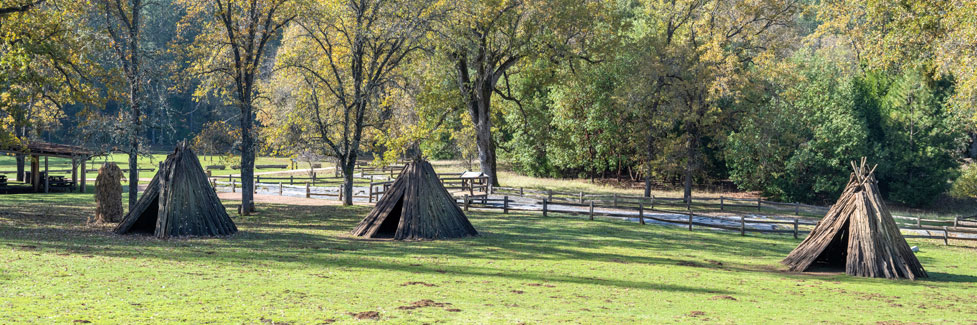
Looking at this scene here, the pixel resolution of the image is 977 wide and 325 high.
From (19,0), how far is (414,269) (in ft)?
57.0

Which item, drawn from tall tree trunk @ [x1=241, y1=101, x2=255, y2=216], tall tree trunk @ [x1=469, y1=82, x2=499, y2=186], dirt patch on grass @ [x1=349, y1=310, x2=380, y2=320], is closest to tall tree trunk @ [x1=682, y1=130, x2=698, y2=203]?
tall tree trunk @ [x1=469, y1=82, x2=499, y2=186]

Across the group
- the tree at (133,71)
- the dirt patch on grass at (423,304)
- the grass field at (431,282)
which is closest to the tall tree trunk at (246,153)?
the tree at (133,71)

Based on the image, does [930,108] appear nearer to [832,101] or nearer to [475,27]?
[832,101]

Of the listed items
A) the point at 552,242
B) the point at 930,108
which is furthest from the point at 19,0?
the point at 930,108

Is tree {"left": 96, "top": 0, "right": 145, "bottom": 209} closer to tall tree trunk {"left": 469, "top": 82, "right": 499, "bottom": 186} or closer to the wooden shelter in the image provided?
the wooden shelter

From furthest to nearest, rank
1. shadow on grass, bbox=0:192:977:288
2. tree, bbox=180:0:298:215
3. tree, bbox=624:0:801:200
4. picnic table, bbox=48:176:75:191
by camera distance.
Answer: picnic table, bbox=48:176:75:191, tree, bbox=624:0:801:200, tree, bbox=180:0:298:215, shadow on grass, bbox=0:192:977:288

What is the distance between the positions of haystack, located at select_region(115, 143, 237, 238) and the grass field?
71cm

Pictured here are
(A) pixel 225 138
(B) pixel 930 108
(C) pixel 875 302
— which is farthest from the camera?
(B) pixel 930 108

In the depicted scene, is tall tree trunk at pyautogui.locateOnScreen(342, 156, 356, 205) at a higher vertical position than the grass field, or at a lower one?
higher

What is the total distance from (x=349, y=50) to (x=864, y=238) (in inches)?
921

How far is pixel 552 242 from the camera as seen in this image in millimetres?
23734

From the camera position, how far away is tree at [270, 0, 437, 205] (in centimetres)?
3225

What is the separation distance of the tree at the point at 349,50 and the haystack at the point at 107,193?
962cm

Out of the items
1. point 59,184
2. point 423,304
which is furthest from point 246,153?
point 423,304
